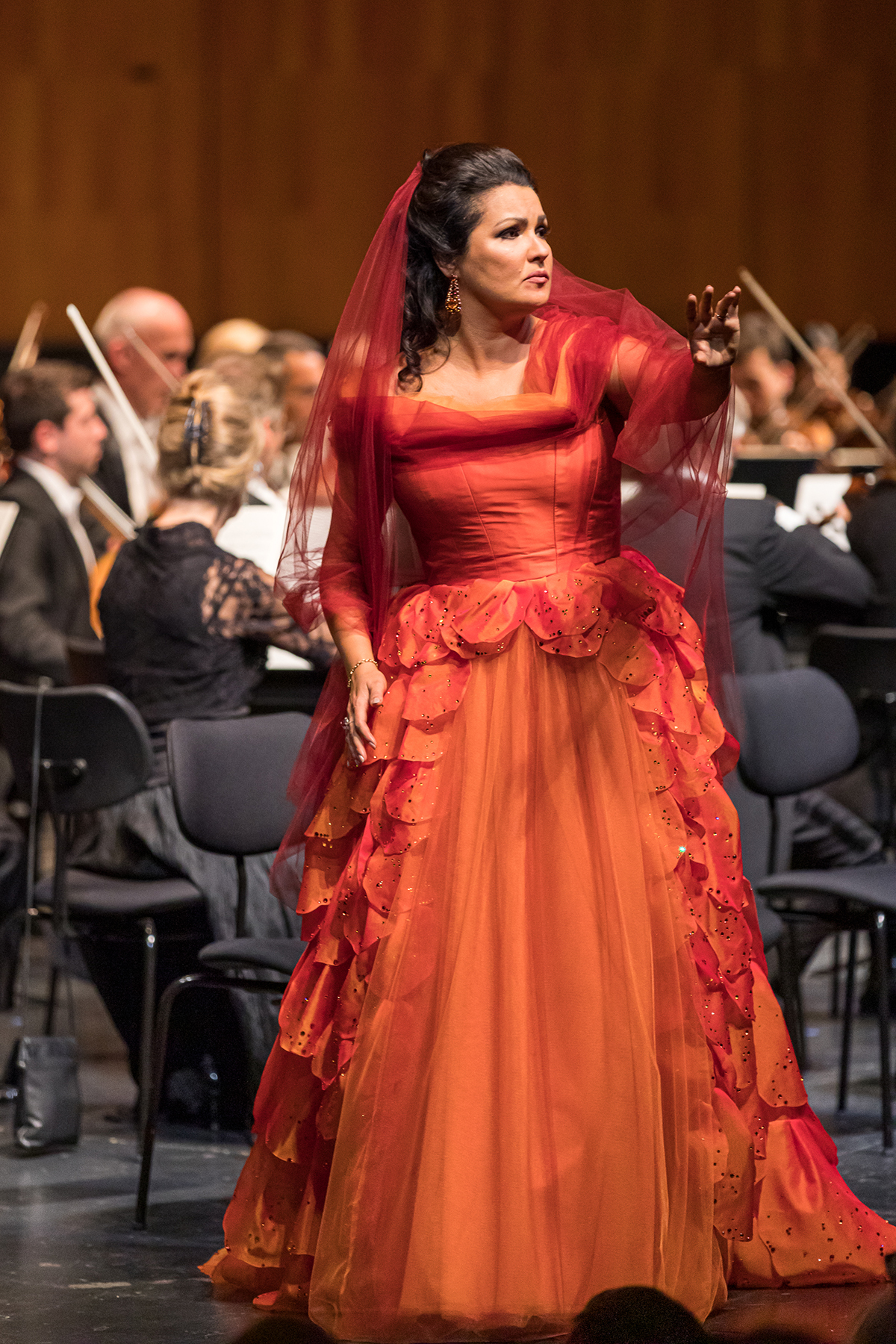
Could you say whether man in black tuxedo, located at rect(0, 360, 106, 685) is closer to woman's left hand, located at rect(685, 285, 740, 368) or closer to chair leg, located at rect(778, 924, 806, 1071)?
chair leg, located at rect(778, 924, 806, 1071)

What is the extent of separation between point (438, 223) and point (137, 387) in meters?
2.87

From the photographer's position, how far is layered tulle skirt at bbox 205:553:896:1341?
206 cm

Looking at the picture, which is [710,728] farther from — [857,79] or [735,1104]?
[857,79]

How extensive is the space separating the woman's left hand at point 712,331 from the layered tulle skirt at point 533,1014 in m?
0.34

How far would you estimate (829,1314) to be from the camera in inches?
84.3

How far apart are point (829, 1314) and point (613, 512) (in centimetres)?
101

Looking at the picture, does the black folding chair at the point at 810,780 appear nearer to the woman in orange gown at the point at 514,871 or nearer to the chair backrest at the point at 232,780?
the woman in orange gown at the point at 514,871

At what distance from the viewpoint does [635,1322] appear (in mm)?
1239

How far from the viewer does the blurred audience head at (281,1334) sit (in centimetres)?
113

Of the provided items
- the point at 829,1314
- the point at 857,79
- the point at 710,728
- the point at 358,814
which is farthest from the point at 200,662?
the point at 857,79

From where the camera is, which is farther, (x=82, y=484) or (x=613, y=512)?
(x=82, y=484)

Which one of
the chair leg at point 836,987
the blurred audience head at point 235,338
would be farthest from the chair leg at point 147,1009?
the blurred audience head at point 235,338

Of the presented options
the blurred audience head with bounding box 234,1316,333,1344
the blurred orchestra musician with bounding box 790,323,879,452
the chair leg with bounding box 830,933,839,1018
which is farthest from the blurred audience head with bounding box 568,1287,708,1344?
the blurred orchestra musician with bounding box 790,323,879,452

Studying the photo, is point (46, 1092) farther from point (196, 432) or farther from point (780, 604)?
point (780, 604)
